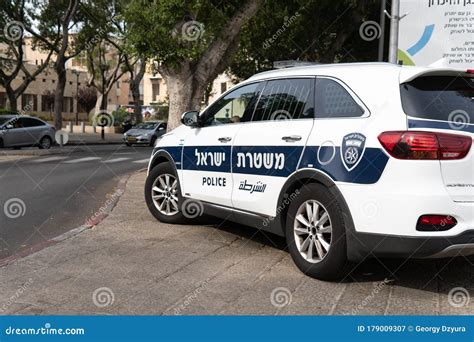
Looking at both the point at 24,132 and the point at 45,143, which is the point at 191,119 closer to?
the point at 24,132

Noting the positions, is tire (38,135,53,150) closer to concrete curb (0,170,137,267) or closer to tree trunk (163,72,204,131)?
tree trunk (163,72,204,131)

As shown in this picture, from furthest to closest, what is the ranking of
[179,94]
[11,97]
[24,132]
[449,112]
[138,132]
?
[11,97]
[138,132]
[24,132]
[179,94]
[449,112]

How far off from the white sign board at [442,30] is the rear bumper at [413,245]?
9350mm

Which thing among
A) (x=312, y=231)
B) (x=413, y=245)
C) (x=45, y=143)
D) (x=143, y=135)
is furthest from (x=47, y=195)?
(x=143, y=135)

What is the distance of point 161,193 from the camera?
7355 millimetres

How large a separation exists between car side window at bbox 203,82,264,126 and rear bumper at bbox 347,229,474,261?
2093mm

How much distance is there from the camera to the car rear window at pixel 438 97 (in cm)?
437

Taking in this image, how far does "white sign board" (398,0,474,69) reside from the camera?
12547mm

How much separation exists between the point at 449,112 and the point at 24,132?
70.5 ft

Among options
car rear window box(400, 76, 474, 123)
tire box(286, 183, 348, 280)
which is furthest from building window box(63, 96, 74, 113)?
car rear window box(400, 76, 474, 123)

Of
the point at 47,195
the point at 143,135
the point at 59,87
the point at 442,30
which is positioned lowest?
the point at 47,195

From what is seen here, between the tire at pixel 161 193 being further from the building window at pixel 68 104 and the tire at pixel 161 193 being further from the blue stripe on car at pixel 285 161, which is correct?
the building window at pixel 68 104
